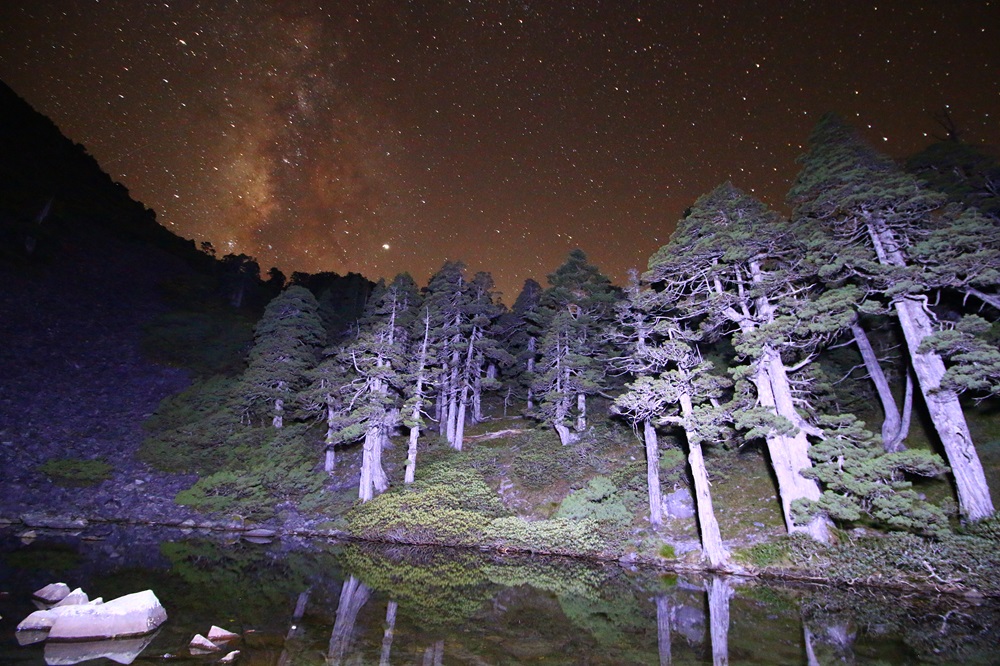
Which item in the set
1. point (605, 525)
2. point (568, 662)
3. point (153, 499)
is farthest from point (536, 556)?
point (153, 499)

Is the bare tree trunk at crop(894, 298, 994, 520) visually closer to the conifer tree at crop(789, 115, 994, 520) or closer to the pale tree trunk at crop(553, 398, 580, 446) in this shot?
the conifer tree at crop(789, 115, 994, 520)

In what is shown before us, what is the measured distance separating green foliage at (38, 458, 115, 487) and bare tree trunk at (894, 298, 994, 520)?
38768 millimetres

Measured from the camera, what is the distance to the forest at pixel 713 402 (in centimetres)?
1429

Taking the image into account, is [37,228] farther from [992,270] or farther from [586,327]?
[992,270]

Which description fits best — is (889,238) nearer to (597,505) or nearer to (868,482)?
(868,482)

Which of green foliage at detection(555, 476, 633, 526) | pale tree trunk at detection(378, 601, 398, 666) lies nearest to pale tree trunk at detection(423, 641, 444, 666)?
pale tree trunk at detection(378, 601, 398, 666)

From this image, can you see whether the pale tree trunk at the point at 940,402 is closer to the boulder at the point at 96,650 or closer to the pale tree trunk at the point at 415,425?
the boulder at the point at 96,650

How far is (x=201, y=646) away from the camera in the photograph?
7121 millimetres

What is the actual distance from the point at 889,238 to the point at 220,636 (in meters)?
24.0

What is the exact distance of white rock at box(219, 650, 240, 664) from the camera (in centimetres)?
660

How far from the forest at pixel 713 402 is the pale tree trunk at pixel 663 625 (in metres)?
4.89

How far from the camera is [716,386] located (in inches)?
663

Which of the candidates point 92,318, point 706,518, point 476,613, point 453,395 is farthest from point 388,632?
point 92,318

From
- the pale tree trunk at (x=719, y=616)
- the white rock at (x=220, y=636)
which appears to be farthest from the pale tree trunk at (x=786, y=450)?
the white rock at (x=220, y=636)
